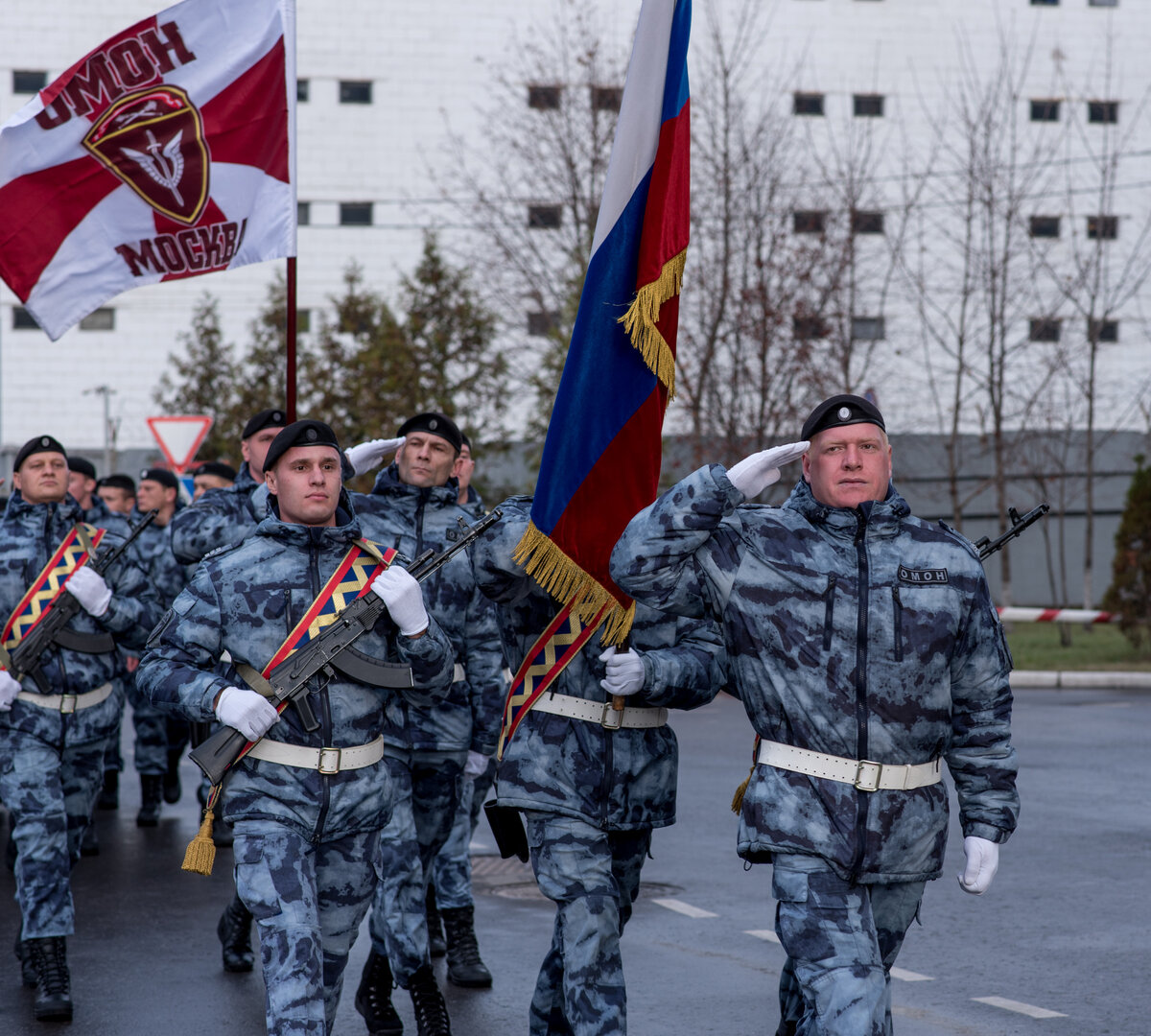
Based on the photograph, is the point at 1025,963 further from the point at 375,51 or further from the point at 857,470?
the point at 375,51

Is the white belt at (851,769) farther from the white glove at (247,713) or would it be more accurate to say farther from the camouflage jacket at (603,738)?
the white glove at (247,713)

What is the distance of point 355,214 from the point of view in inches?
1543

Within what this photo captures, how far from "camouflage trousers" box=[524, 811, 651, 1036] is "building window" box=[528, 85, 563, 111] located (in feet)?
75.1

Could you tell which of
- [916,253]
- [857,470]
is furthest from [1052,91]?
[857,470]

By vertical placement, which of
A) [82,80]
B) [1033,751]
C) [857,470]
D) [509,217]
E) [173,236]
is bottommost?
[1033,751]

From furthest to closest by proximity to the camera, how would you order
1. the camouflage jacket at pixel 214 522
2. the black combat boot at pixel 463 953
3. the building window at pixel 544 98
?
the building window at pixel 544 98, the camouflage jacket at pixel 214 522, the black combat boot at pixel 463 953

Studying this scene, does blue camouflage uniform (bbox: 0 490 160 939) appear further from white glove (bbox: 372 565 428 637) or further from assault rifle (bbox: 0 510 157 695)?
white glove (bbox: 372 565 428 637)

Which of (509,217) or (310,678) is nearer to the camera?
(310,678)

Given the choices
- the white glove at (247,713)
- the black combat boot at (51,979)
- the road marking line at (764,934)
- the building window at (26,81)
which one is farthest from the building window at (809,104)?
the white glove at (247,713)

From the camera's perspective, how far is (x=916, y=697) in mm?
4477

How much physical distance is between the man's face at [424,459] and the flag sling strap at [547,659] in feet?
4.72

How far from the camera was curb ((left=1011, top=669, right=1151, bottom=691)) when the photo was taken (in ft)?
60.8

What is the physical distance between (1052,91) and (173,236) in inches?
1280

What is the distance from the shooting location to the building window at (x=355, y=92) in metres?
39.0
